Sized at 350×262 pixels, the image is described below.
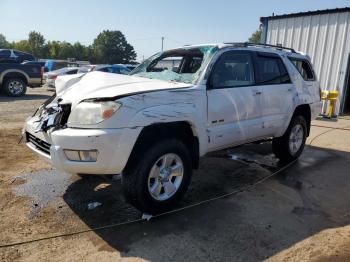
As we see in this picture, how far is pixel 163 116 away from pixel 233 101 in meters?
1.25

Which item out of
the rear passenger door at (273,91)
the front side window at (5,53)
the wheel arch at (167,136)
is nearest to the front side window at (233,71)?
Result: the rear passenger door at (273,91)

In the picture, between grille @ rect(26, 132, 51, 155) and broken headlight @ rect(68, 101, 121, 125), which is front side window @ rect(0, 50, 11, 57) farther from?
broken headlight @ rect(68, 101, 121, 125)

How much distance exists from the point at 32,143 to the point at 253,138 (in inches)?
115

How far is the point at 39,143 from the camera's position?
3.73m

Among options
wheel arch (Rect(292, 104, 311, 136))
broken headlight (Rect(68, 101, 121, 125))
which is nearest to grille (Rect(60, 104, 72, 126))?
broken headlight (Rect(68, 101, 121, 125))

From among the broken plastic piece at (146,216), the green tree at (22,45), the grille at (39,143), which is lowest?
the broken plastic piece at (146,216)

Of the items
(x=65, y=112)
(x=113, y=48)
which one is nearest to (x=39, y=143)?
(x=65, y=112)

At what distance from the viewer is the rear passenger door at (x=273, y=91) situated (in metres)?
4.98

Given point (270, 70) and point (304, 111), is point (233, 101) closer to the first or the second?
point (270, 70)

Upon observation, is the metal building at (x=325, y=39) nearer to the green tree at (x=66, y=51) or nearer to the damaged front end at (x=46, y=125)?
the damaged front end at (x=46, y=125)

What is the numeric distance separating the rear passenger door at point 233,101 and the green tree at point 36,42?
73515 mm

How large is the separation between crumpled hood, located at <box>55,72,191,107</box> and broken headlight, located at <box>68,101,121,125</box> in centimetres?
8

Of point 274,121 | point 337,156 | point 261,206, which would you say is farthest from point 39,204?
point 337,156

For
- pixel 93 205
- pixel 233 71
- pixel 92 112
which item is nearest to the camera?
pixel 92 112
